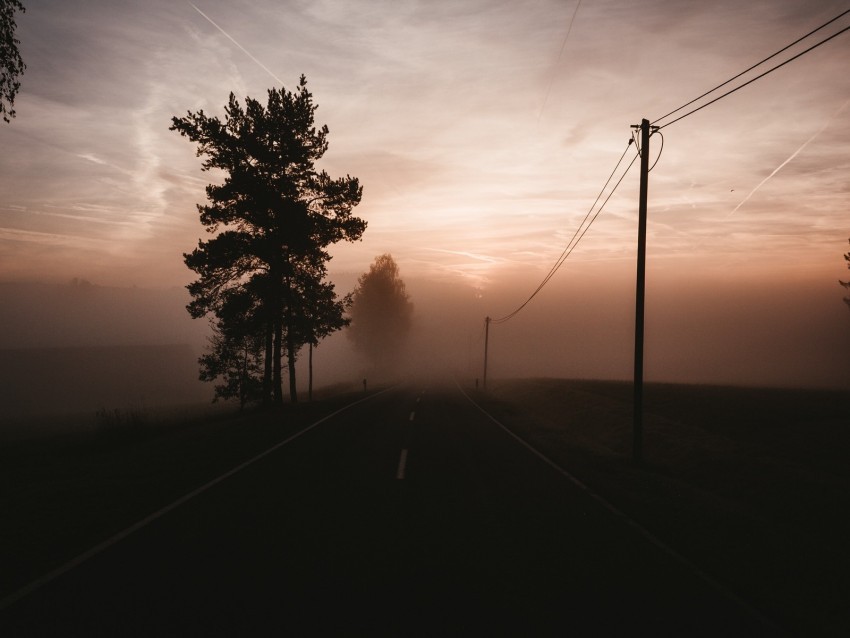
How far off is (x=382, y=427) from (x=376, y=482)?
773 centimetres

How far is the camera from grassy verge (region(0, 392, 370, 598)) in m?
5.70

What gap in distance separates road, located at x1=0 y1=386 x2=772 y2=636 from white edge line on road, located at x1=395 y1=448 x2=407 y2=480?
1.63ft

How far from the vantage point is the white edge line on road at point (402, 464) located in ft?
31.7

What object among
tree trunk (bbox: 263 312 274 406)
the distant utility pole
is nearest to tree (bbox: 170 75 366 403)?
tree trunk (bbox: 263 312 274 406)

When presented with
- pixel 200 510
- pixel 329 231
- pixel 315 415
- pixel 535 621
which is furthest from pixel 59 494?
pixel 329 231

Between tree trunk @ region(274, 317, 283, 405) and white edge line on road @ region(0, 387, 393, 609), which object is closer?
white edge line on road @ region(0, 387, 393, 609)

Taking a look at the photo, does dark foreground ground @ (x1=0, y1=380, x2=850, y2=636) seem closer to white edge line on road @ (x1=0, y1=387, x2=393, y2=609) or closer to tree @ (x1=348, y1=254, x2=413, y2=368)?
white edge line on road @ (x1=0, y1=387, x2=393, y2=609)

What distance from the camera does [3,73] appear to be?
34.2 ft

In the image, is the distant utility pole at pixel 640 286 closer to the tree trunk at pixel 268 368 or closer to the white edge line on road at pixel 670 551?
the white edge line on road at pixel 670 551

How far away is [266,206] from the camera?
22688mm

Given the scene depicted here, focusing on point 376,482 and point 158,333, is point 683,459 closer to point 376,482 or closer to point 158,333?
point 376,482

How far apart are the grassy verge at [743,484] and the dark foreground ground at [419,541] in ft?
0.17

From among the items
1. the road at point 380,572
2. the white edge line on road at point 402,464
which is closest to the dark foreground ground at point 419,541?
the road at point 380,572

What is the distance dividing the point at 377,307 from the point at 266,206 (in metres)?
45.7
